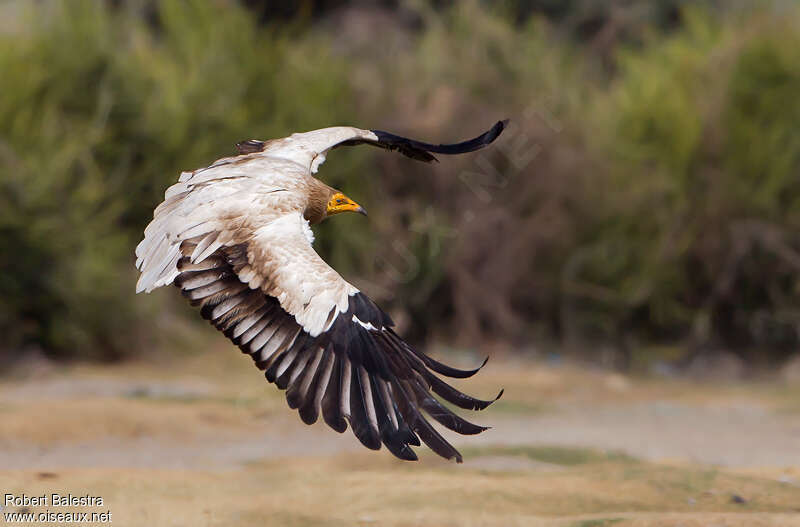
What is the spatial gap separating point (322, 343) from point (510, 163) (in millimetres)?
9184

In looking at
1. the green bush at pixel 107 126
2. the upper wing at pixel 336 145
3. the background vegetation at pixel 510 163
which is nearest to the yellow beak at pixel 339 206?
the upper wing at pixel 336 145

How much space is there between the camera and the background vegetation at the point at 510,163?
13125 mm

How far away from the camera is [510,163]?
1415 cm

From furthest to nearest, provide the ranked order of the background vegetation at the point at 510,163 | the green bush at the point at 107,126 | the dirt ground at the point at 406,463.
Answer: the background vegetation at the point at 510,163, the green bush at the point at 107,126, the dirt ground at the point at 406,463

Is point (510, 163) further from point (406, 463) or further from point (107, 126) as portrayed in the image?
point (406, 463)

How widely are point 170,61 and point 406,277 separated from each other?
137 inches

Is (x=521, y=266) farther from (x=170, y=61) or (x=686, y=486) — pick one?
(x=686, y=486)

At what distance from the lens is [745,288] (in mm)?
14195

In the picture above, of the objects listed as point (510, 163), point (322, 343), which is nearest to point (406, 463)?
point (322, 343)

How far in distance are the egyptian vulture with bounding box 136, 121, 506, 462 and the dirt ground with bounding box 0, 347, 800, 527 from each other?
5.20 ft

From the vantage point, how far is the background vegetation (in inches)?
517
